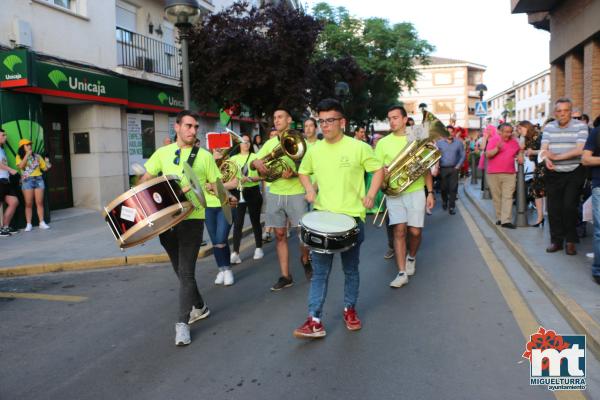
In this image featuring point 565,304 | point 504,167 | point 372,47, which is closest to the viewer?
point 565,304

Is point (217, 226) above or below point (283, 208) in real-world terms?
below

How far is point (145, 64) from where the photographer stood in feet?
53.1

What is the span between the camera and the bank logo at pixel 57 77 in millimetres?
11644

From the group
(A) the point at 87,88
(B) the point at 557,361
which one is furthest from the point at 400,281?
(A) the point at 87,88

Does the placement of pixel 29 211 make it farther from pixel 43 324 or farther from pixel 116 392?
pixel 116 392

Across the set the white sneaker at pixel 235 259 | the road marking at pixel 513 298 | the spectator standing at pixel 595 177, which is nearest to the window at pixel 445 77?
the road marking at pixel 513 298

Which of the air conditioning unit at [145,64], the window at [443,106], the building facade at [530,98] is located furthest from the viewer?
the window at [443,106]

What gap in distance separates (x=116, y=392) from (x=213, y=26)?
11.9 m

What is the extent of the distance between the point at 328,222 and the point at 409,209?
7.33 feet

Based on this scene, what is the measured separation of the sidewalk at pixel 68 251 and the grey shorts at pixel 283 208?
2.40 m

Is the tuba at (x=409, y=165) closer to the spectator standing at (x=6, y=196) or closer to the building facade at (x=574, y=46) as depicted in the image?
the spectator standing at (x=6, y=196)

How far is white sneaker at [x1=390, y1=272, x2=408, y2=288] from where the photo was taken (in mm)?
5949

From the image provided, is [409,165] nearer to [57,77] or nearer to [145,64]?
[57,77]

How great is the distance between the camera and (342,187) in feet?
14.5
